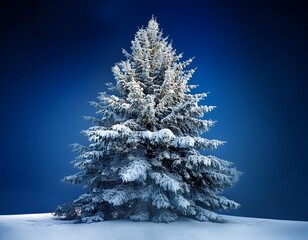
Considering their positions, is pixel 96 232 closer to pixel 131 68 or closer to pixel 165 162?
pixel 165 162

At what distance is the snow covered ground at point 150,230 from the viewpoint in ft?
19.4

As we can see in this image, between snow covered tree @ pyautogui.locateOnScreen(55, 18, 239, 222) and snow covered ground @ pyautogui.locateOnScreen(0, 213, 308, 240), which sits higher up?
snow covered tree @ pyautogui.locateOnScreen(55, 18, 239, 222)

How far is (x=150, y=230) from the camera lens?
6.55 meters

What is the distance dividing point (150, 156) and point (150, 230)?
7.70 ft

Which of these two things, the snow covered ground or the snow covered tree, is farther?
the snow covered tree

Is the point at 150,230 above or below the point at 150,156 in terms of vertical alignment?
below

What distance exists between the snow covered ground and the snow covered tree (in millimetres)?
502

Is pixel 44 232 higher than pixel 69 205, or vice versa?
pixel 69 205

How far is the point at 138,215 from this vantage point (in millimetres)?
7695

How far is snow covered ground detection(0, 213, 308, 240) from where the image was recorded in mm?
5902

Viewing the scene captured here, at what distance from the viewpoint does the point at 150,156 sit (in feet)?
28.0

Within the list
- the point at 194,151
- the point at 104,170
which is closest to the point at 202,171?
the point at 194,151

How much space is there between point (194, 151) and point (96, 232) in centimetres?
331

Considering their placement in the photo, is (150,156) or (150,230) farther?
(150,156)
